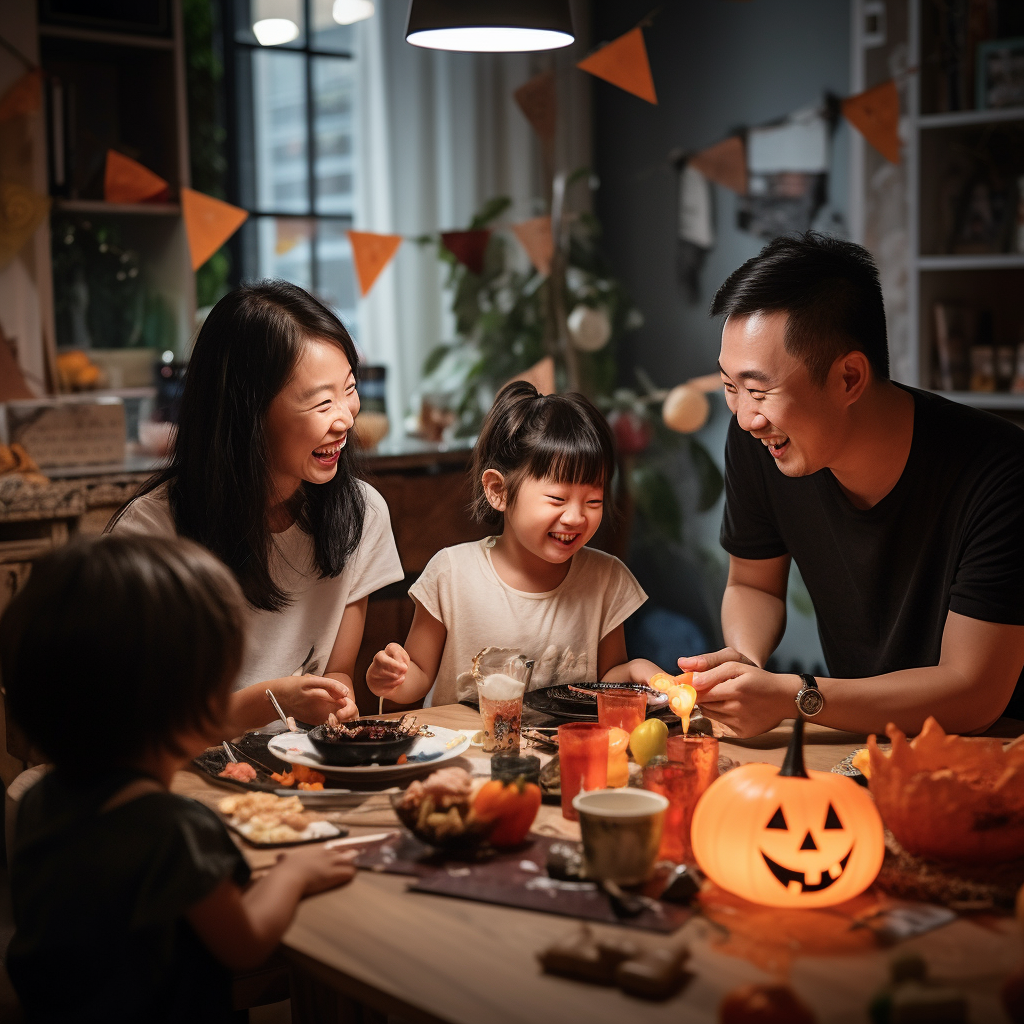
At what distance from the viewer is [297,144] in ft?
14.1

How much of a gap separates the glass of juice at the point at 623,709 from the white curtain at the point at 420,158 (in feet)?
9.95

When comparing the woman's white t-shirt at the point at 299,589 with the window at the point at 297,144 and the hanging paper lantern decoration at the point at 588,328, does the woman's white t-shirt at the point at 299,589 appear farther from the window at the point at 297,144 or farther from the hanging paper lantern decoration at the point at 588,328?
the window at the point at 297,144

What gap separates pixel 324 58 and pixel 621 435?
181cm

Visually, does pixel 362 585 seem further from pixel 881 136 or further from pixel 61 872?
pixel 881 136

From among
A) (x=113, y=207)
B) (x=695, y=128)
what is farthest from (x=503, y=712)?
(x=695, y=128)

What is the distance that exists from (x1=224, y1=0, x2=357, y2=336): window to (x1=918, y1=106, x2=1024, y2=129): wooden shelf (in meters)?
2.10

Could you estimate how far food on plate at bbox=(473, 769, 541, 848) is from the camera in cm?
123

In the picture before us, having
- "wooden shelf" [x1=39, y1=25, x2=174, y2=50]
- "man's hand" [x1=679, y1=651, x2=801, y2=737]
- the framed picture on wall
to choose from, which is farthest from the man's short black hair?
"wooden shelf" [x1=39, y1=25, x2=174, y2=50]

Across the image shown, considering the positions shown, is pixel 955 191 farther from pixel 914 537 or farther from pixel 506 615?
pixel 506 615

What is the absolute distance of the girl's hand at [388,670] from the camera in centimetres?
176

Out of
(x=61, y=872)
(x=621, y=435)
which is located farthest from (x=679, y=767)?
(x=621, y=435)

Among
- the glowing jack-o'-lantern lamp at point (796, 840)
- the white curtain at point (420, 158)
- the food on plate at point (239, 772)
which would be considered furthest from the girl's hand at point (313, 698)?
the white curtain at point (420, 158)

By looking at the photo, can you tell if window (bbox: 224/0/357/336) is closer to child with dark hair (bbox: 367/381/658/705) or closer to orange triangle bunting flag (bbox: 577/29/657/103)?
orange triangle bunting flag (bbox: 577/29/657/103)

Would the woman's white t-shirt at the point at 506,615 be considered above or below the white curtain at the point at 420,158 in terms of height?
below
